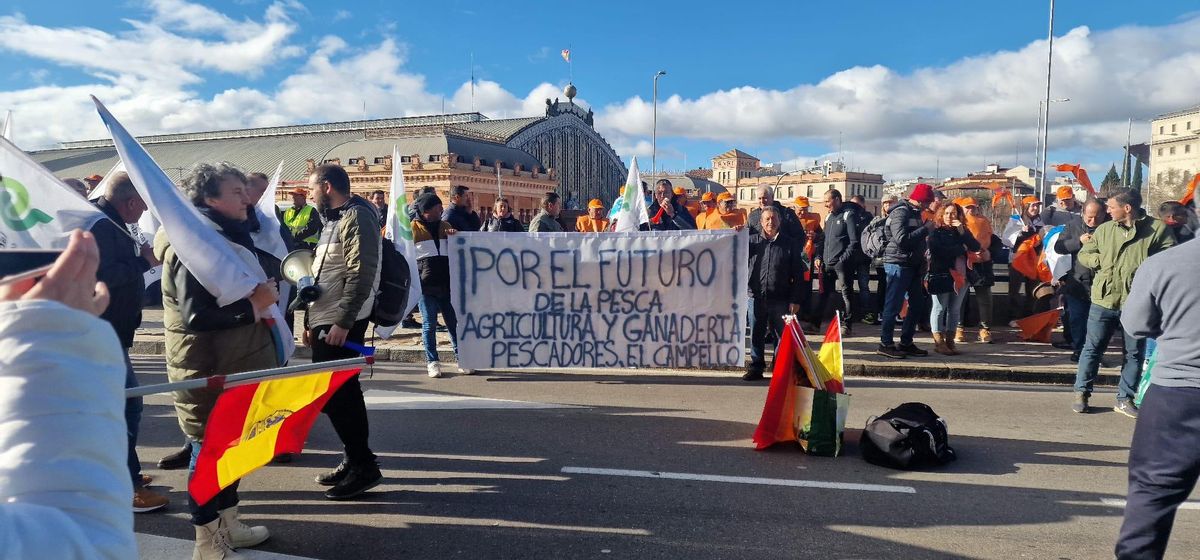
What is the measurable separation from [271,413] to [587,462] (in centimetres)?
223

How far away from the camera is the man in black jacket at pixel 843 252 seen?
1016cm

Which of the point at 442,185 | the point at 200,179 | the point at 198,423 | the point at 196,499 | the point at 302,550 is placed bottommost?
the point at 302,550

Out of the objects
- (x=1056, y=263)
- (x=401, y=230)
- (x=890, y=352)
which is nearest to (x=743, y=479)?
(x=401, y=230)

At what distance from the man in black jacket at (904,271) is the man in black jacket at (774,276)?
5.37 ft

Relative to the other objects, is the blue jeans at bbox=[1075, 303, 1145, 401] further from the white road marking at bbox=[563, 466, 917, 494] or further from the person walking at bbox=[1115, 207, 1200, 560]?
the person walking at bbox=[1115, 207, 1200, 560]

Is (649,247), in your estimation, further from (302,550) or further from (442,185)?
(442,185)

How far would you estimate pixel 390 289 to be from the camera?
14.9ft

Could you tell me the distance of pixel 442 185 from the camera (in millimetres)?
48281

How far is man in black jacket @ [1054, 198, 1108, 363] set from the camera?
24.3 ft

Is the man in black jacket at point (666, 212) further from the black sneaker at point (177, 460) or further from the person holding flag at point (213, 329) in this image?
the person holding flag at point (213, 329)

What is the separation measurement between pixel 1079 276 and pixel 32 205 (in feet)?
28.2

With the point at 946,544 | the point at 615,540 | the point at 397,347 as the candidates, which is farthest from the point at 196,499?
the point at 397,347

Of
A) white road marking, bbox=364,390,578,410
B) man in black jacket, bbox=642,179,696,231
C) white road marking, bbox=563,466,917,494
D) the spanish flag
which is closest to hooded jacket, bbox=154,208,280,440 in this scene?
the spanish flag

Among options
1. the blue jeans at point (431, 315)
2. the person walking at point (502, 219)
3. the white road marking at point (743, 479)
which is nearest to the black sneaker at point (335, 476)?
the white road marking at point (743, 479)
